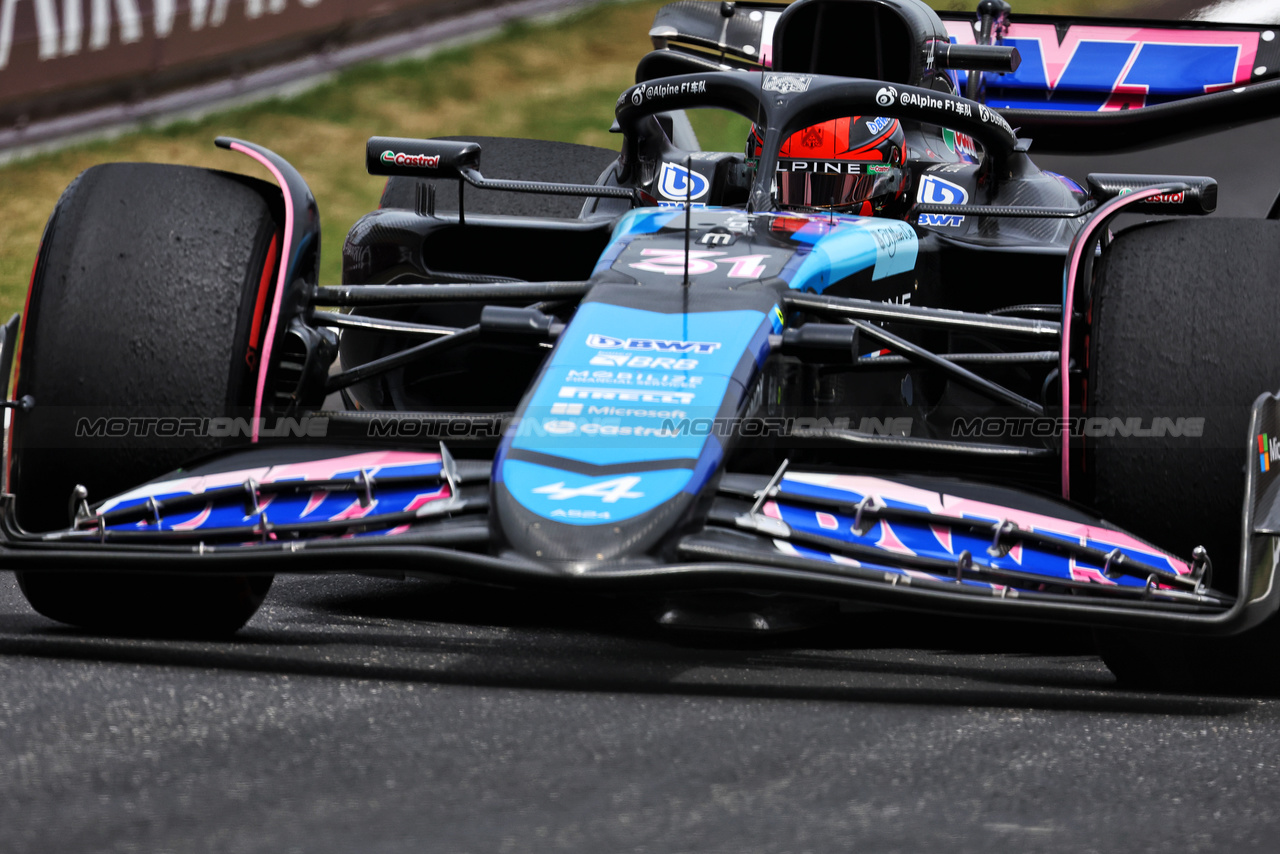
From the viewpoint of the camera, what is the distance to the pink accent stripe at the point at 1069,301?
12.7 ft

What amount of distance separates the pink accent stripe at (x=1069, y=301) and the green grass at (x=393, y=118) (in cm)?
751

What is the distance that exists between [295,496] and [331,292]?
0.87 meters

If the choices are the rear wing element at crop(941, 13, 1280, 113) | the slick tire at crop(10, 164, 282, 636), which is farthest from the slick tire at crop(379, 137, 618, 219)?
the slick tire at crop(10, 164, 282, 636)

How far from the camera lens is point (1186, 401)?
3.67 metres

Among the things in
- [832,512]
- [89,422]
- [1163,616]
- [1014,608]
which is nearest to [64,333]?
[89,422]

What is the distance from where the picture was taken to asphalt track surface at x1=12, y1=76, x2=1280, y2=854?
2.49 m

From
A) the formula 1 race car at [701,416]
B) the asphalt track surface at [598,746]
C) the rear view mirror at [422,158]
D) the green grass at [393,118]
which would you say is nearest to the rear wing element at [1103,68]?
the formula 1 race car at [701,416]

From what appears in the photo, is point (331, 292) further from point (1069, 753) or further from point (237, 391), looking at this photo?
point (1069, 753)

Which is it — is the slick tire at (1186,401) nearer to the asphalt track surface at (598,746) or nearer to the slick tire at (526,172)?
the asphalt track surface at (598,746)

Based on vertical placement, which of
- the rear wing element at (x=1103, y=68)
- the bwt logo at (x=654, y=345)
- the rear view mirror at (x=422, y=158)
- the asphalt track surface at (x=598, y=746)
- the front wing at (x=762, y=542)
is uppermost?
the rear wing element at (x=1103, y=68)

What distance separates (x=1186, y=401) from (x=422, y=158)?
2202 millimetres

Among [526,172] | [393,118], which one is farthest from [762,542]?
[393,118]

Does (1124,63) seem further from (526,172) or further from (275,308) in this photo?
(275,308)

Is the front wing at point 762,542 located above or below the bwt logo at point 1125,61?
below
